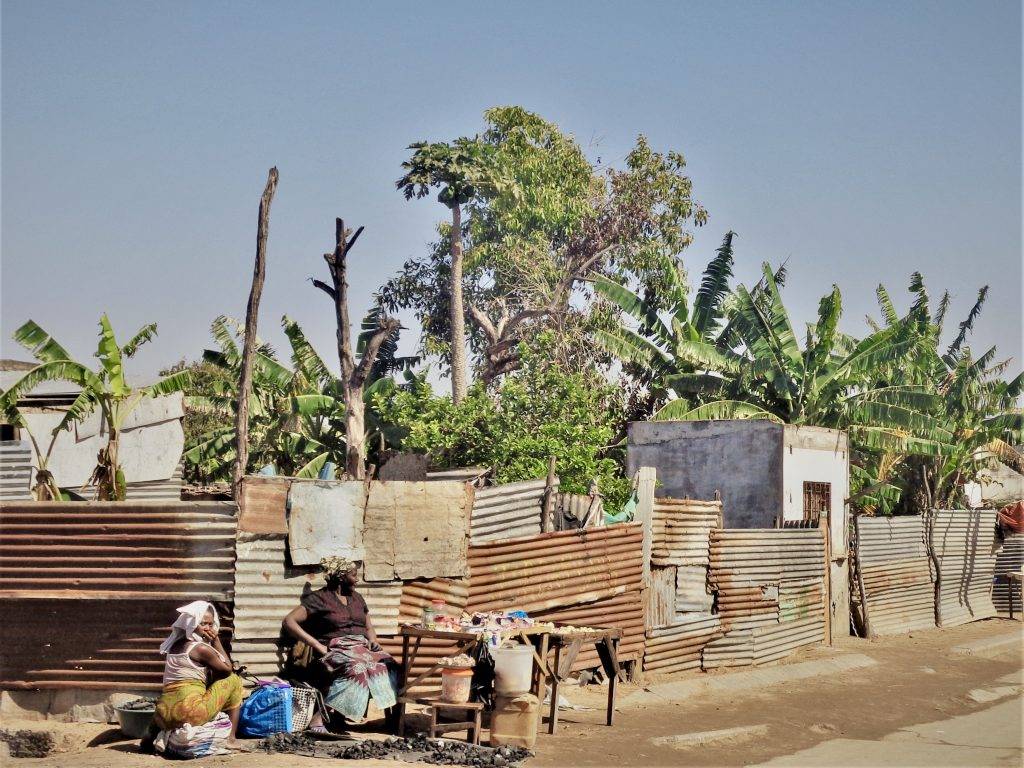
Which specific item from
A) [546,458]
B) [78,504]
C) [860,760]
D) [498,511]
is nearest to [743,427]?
[546,458]

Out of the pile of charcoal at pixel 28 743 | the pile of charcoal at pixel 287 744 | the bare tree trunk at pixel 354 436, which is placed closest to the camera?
the pile of charcoal at pixel 28 743

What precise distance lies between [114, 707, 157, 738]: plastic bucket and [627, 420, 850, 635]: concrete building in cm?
1131

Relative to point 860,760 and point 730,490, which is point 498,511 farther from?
point 730,490

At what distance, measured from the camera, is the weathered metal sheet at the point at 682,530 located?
13.6 m

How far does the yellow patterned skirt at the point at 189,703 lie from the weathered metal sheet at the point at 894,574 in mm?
12842

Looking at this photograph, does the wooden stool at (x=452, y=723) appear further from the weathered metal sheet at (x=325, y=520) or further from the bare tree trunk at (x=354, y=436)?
the bare tree trunk at (x=354, y=436)

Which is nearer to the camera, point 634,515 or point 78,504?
point 78,504

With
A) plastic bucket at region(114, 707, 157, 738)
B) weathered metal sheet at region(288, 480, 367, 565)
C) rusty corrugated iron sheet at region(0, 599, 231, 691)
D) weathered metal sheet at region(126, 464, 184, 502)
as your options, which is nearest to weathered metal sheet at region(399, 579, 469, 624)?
weathered metal sheet at region(288, 480, 367, 565)

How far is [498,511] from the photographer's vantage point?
11414mm

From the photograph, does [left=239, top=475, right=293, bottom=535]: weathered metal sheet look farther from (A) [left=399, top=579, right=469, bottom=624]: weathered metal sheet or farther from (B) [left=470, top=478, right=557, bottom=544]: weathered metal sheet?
(B) [left=470, top=478, right=557, bottom=544]: weathered metal sheet

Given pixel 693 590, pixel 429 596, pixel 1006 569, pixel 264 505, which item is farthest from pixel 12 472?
pixel 1006 569

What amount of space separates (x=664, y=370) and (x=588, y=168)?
890 cm

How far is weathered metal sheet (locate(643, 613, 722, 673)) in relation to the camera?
13383mm

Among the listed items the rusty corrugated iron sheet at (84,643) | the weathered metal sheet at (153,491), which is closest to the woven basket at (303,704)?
the rusty corrugated iron sheet at (84,643)
